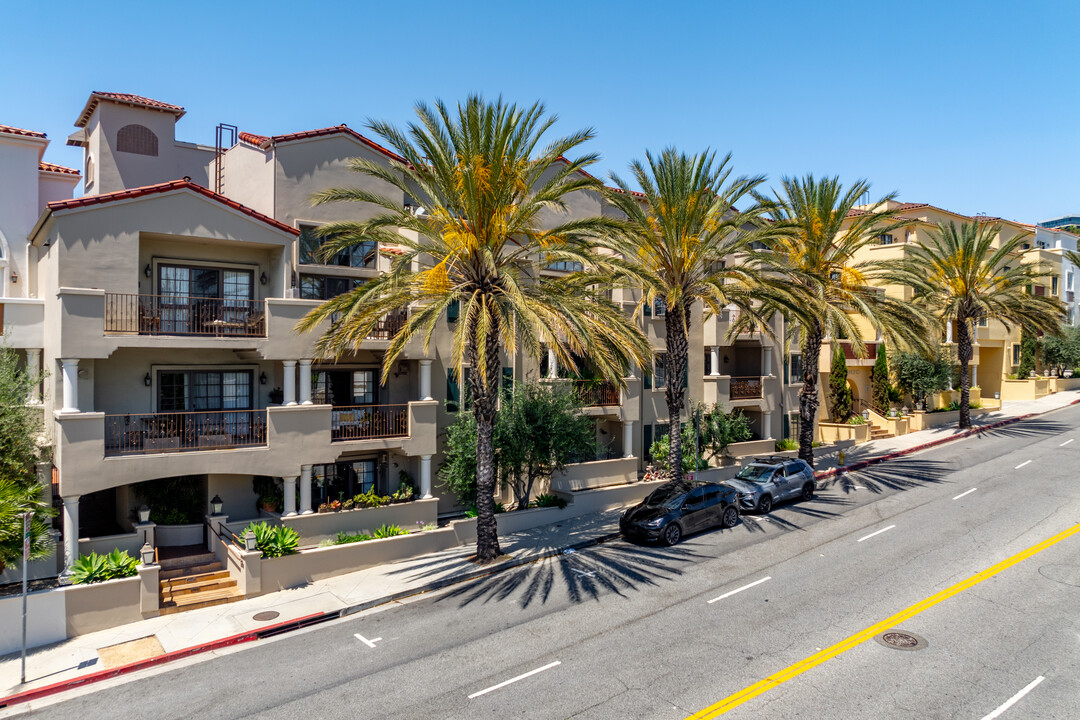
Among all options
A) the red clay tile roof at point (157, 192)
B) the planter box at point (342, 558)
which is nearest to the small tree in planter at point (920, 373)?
the planter box at point (342, 558)

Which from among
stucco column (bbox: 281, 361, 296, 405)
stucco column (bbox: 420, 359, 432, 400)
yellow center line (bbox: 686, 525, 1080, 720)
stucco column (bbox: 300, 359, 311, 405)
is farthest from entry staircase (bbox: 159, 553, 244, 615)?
yellow center line (bbox: 686, 525, 1080, 720)

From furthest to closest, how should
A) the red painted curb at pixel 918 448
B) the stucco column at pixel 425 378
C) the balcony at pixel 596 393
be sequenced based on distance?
the red painted curb at pixel 918 448 → the balcony at pixel 596 393 → the stucco column at pixel 425 378

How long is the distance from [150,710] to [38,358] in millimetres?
12730

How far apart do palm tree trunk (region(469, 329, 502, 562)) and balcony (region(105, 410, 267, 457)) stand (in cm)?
621

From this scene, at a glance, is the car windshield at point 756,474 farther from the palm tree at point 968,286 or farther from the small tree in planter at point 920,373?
the small tree in planter at point 920,373

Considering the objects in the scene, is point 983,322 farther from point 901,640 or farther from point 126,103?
point 126,103

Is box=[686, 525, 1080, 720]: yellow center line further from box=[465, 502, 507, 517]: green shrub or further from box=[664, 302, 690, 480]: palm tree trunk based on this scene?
box=[465, 502, 507, 517]: green shrub

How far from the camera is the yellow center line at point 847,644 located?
35.8 ft

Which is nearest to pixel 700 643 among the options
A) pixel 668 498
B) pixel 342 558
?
pixel 668 498

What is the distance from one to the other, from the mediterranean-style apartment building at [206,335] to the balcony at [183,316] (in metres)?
0.06

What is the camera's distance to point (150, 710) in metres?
11.9

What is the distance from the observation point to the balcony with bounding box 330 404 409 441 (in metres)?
21.8

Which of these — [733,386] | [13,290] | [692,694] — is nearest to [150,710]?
[692,694]

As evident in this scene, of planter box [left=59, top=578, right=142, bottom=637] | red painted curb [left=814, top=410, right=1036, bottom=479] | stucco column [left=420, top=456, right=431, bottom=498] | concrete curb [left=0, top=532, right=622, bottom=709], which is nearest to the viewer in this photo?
concrete curb [left=0, top=532, right=622, bottom=709]
